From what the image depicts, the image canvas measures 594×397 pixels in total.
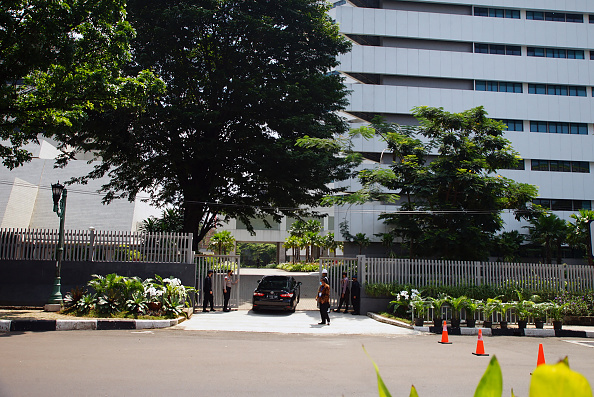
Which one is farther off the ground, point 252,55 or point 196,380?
point 252,55

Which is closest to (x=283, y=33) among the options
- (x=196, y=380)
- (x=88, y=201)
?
(x=196, y=380)

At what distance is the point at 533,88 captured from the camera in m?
38.5

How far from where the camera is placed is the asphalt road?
279 inches

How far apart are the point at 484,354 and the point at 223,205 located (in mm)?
18368

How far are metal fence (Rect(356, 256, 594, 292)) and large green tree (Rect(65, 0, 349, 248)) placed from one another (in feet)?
21.2

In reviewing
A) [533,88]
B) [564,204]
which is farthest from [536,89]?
[564,204]

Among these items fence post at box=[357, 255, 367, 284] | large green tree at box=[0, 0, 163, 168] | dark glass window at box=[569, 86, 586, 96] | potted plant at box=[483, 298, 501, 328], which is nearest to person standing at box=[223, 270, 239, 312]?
fence post at box=[357, 255, 367, 284]

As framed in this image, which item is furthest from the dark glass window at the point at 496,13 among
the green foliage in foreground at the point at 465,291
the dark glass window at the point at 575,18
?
the green foliage in foreground at the point at 465,291

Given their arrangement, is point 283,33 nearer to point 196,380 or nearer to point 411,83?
point 411,83

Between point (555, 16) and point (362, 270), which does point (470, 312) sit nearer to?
point (362, 270)

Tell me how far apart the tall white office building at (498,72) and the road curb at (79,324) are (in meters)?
22.7

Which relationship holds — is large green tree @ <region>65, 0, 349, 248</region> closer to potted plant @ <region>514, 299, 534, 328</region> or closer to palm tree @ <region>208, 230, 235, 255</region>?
potted plant @ <region>514, 299, 534, 328</region>

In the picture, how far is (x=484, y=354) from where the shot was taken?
35.9 ft

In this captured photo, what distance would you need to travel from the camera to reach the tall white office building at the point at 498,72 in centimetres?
3662
